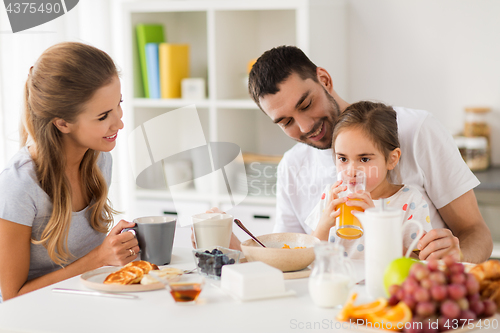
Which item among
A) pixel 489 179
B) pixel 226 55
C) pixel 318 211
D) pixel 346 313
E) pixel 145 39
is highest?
pixel 145 39

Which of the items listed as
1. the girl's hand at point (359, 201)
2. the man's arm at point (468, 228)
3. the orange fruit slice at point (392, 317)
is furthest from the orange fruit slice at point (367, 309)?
the man's arm at point (468, 228)

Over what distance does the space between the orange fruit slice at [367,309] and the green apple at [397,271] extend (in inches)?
1.9

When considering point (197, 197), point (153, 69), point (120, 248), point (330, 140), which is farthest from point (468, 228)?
point (153, 69)

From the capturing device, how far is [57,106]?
1.40 meters

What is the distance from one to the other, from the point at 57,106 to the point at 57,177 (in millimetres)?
198

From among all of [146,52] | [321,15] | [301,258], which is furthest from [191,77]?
[301,258]

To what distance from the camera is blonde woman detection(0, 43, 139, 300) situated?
1.31 meters

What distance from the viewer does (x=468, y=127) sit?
269cm

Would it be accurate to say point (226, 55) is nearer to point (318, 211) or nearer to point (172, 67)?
Answer: point (172, 67)

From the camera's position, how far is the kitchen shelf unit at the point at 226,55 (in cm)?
269

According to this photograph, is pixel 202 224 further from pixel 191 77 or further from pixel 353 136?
pixel 191 77

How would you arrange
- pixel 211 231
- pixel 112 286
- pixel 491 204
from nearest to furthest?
pixel 112 286 < pixel 211 231 < pixel 491 204

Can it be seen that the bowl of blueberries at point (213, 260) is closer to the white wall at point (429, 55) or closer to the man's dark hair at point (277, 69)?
the man's dark hair at point (277, 69)

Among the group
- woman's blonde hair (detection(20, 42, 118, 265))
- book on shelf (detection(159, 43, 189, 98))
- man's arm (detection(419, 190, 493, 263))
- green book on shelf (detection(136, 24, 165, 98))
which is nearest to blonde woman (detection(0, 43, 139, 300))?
woman's blonde hair (detection(20, 42, 118, 265))
